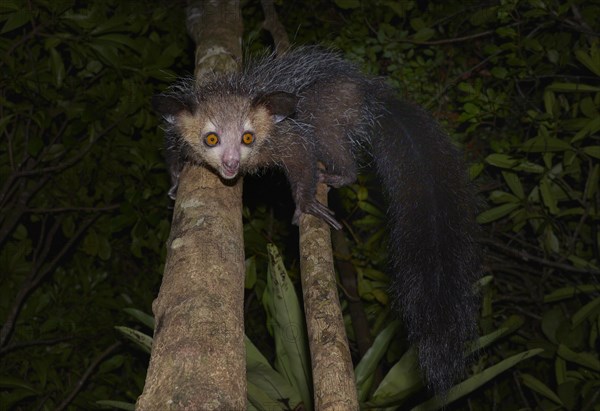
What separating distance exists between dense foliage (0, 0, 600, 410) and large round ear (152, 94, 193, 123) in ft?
2.25

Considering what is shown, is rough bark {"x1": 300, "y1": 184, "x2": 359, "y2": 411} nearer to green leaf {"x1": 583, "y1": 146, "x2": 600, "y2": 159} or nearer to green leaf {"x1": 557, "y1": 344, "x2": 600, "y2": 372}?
green leaf {"x1": 557, "y1": 344, "x2": 600, "y2": 372}

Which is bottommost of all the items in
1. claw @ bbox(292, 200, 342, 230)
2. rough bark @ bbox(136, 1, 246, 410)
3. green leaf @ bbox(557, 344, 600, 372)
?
rough bark @ bbox(136, 1, 246, 410)

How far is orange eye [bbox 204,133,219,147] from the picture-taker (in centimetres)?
270

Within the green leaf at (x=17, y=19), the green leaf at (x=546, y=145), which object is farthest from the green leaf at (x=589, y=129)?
the green leaf at (x=17, y=19)

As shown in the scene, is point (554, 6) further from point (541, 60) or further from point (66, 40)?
point (66, 40)

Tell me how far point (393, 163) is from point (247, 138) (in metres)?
0.71

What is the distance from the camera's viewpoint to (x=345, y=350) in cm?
160

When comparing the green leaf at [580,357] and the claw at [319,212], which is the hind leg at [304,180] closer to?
the claw at [319,212]

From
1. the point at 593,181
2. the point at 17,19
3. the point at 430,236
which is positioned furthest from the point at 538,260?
the point at 17,19

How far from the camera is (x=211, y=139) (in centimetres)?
273

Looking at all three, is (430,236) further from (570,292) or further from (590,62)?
(590,62)

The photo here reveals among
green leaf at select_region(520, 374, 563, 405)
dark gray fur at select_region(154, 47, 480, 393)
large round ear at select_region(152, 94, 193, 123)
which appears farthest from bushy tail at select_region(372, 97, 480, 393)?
green leaf at select_region(520, 374, 563, 405)

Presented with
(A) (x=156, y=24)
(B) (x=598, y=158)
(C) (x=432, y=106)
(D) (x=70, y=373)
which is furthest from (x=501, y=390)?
(A) (x=156, y=24)

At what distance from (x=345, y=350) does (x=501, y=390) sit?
2.36 metres
